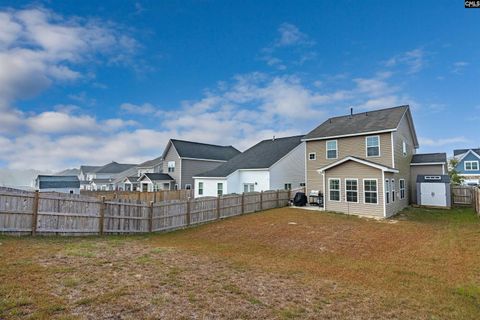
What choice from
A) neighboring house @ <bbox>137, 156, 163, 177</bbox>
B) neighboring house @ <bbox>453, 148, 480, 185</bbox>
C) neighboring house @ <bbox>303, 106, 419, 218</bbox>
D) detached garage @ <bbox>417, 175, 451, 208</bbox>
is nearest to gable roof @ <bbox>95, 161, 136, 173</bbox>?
neighboring house @ <bbox>137, 156, 163, 177</bbox>

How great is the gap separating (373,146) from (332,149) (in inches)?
120

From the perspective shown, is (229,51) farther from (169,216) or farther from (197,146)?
(197,146)

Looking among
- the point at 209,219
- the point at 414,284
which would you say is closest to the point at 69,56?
the point at 209,219

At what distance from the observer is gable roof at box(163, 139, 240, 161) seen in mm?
32500

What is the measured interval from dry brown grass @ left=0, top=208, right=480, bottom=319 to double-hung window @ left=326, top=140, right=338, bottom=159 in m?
9.96

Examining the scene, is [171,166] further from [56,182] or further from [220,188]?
[56,182]

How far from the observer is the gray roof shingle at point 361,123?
18109 mm

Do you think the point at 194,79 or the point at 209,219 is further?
the point at 194,79

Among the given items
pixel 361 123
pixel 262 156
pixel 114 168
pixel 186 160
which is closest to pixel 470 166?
pixel 361 123

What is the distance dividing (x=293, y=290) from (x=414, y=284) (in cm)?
284

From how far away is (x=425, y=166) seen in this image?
20.6 meters

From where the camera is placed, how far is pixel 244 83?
2122 centimetres

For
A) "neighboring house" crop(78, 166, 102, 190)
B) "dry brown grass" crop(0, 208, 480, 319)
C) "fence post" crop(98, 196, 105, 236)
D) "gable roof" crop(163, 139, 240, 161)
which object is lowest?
"dry brown grass" crop(0, 208, 480, 319)

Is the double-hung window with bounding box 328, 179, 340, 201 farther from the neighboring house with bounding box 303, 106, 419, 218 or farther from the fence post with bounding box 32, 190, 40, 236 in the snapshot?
the fence post with bounding box 32, 190, 40, 236
